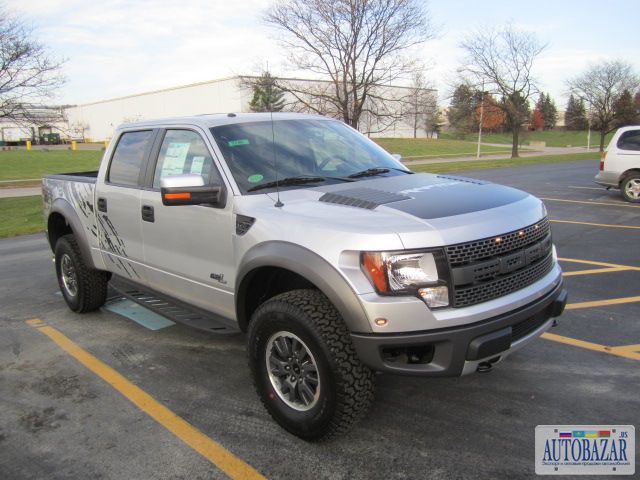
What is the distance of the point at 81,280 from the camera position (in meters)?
5.27

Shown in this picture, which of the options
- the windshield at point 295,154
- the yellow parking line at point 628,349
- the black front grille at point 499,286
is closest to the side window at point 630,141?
the yellow parking line at point 628,349

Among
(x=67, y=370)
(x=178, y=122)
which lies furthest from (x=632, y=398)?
(x=67, y=370)

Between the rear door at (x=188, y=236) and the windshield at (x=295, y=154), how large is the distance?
0.17m

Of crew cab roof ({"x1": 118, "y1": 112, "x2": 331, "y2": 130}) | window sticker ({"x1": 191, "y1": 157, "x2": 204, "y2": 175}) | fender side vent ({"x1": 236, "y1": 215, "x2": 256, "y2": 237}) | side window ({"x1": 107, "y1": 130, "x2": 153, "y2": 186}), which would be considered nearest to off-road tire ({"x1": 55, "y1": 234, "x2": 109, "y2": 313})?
side window ({"x1": 107, "y1": 130, "x2": 153, "y2": 186})

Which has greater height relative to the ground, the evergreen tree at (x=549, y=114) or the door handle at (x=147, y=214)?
the evergreen tree at (x=549, y=114)

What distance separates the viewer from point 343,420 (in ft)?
9.33

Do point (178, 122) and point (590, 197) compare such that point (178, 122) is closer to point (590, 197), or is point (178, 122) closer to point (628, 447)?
point (628, 447)

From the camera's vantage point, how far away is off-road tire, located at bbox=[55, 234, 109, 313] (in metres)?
5.25

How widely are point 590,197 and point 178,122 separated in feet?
41.3

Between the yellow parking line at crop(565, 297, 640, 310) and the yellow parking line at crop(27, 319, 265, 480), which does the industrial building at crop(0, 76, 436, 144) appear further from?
the yellow parking line at crop(27, 319, 265, 480)

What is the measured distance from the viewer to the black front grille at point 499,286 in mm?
2760

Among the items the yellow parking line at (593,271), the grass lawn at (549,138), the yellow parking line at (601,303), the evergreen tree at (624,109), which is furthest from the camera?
the grass lawn at (549,138)

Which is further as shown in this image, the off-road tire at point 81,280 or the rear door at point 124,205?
the off-road tire at point 81,280

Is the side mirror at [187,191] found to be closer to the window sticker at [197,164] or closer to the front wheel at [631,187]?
the window sticker at [197,164]
